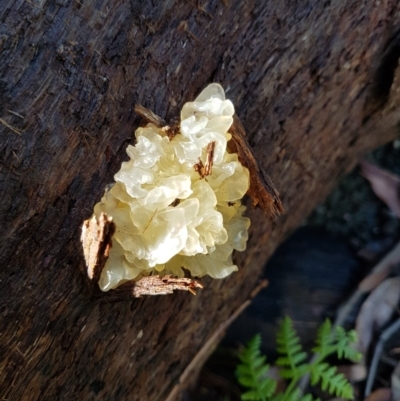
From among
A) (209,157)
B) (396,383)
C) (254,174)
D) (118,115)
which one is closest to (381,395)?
(396,383)

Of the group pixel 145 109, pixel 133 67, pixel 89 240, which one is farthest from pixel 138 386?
pixel 133 67

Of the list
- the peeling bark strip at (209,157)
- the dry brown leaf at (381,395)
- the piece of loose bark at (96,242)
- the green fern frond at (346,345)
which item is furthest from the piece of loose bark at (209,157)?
the dry brown leaf at (381,395)

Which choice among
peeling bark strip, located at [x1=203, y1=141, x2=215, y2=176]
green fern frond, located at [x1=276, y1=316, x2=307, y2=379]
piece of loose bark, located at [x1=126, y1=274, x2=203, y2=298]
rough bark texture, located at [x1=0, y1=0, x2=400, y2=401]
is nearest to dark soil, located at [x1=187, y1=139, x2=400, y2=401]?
green fern frond, located at [x1=276, y1=316, x2=307, y2=379]

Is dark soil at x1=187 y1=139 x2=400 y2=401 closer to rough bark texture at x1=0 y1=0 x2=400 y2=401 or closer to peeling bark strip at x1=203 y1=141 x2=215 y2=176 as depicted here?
rough bark texture at x1=0 y1=0 x2=400 y2=401

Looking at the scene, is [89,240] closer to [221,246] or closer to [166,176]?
[166,176]

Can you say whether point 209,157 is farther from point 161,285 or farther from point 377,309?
point 377,309

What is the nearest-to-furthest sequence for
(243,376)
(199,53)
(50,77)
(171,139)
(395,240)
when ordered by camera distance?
(50,77) < (171,139) < (199,53) < (243,376) < (395,240)
